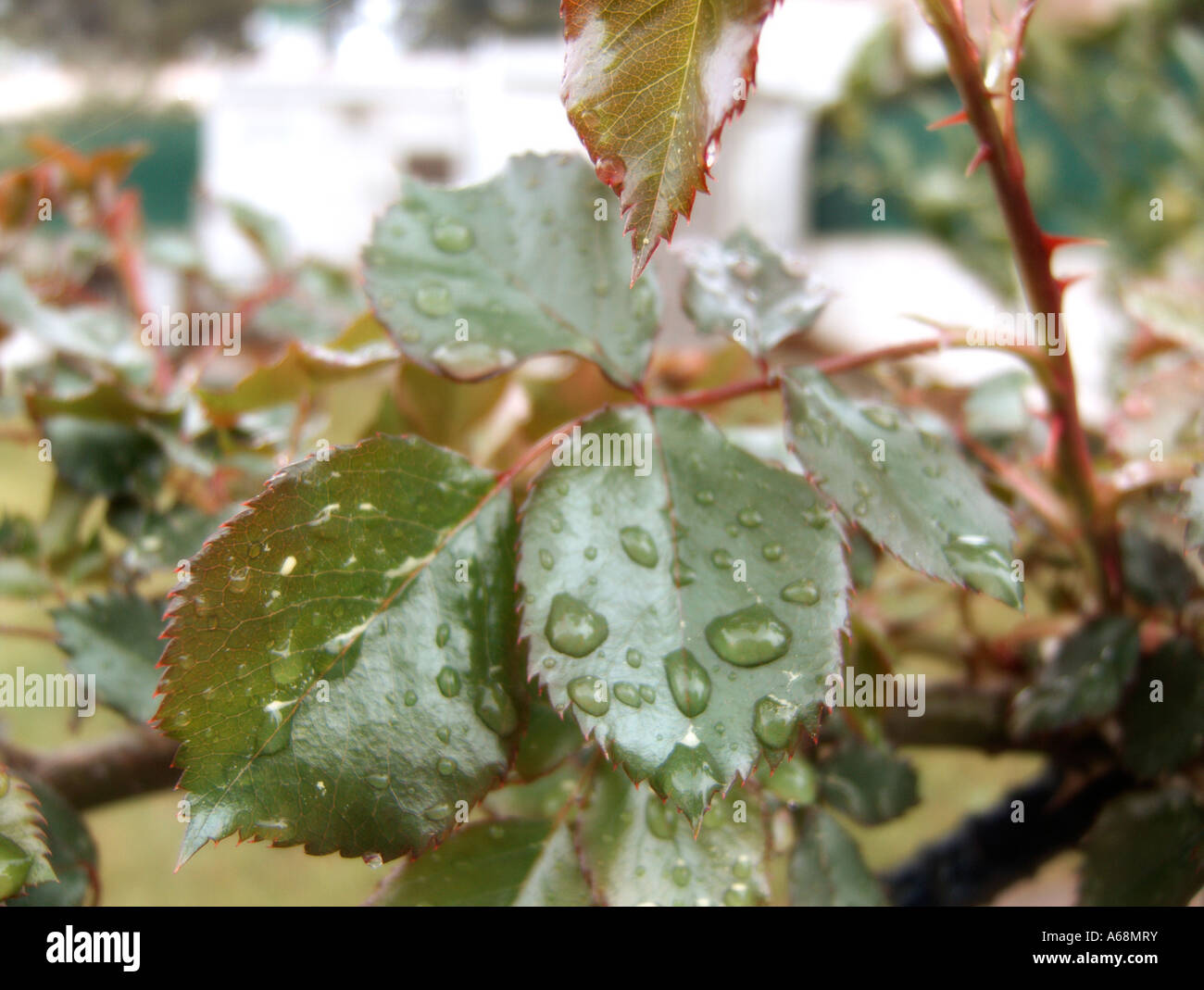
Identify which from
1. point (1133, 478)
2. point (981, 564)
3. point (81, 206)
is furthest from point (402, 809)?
point (81, 206)

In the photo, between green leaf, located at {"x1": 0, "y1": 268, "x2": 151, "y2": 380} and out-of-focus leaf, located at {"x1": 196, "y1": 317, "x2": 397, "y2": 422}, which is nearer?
out-of-focus leaf, located at {"x1": 196, "y1": 317, "x2": 397, "y2": 422}

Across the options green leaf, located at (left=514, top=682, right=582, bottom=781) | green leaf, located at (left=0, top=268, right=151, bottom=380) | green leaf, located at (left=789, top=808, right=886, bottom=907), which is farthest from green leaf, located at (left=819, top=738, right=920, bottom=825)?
green leaf, located at (left=0, top=268, right=151, bottom=380)

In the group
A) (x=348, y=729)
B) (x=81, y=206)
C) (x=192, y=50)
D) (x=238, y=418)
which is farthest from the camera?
(x=192, y=50)

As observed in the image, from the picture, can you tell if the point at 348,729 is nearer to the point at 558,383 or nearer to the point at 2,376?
the point at 558,383

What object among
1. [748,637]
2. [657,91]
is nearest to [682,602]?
[748,637]

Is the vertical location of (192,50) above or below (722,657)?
above

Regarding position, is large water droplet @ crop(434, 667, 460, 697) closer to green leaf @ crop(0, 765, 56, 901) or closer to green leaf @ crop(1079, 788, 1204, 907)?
green leaf @ crop(0, 765, 56, 901)
